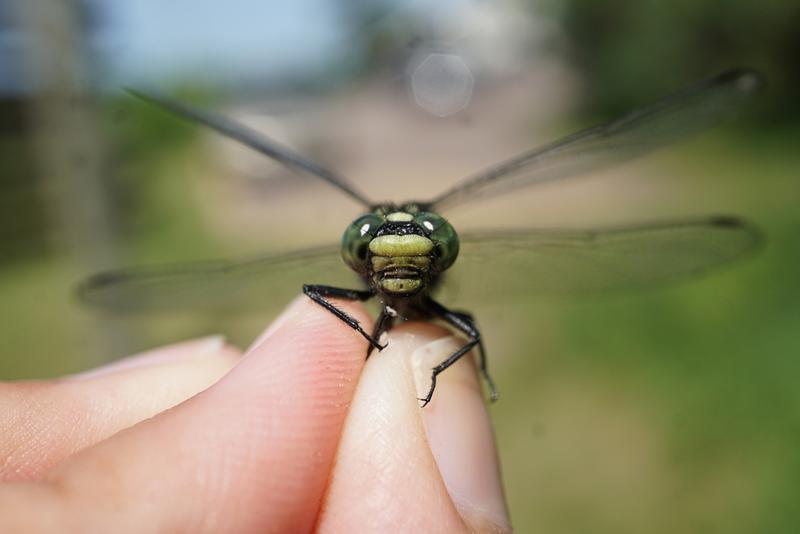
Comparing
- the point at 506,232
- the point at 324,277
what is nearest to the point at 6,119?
the point at 324,277

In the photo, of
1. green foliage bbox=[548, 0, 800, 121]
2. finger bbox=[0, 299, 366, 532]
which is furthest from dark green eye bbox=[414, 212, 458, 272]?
green foliage bbox=[548, 0, 800, 121]

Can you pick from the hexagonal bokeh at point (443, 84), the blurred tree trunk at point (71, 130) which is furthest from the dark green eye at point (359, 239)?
the hexagonal bokeh at point (443, 84)

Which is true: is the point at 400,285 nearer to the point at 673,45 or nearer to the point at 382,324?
the point at 382,324

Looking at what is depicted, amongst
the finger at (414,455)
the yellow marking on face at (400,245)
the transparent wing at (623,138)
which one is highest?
the transparent wing at (623,138)

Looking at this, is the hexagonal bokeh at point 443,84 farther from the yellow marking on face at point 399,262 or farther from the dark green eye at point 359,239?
the yellow marking on face at point 399,262

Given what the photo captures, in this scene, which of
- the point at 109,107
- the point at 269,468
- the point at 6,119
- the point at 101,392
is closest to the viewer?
the point at 269,468

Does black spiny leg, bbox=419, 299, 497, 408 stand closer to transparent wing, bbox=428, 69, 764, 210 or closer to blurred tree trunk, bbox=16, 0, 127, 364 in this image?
transparent wing, bbox=428, 69, 764, 210

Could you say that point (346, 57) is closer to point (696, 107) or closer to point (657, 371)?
point (657, 371)

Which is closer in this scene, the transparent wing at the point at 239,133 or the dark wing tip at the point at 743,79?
the transparent wing at the point at 239,133
